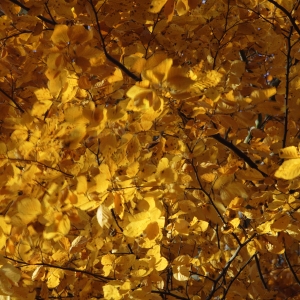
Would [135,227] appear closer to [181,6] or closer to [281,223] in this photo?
[281,223]

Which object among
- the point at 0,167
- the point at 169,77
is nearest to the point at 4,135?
the point at 0,167

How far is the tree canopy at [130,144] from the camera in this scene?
6.18 ft

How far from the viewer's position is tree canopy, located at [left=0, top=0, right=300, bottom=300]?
6.18 ft

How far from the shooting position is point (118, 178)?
1900 mm

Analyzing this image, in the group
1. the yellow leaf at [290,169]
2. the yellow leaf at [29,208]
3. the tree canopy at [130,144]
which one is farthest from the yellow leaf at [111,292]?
the yellow leaf at [290,169]

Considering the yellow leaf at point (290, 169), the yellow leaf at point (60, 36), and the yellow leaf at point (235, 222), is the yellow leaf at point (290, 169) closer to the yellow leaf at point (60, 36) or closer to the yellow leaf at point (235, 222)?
the yellow leaf at point (235, 222)

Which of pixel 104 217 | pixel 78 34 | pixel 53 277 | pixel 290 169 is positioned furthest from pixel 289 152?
pixel 53 277

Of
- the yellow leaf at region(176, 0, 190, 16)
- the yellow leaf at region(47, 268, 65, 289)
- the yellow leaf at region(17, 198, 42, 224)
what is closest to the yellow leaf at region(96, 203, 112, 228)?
the yellow leaf at region(17, 198, 42, 224)

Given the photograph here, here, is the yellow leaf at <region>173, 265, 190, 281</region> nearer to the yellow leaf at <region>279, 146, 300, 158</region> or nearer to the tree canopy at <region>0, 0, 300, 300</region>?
the tree canopy at <region>0, 0, 300, 300</region>

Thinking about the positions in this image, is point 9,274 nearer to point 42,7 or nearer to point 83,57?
point 83,57

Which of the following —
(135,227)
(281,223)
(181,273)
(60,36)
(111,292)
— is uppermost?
(60,36)

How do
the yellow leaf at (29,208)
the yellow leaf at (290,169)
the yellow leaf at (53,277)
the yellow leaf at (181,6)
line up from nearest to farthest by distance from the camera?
the yellow leaf at (290,169), the yellow leaf at (29,208), the yellow leaf at (181,6), the yellow leaf at (53,277)

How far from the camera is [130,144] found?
1.93 metres

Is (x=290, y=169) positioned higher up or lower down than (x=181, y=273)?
higher up
